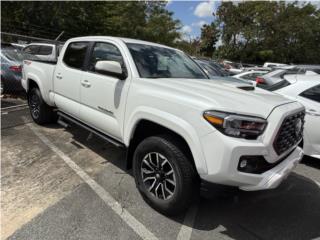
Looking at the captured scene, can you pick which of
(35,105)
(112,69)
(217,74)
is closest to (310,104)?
(112,69)

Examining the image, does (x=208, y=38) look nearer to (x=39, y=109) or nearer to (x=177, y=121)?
(x=39, y=109)

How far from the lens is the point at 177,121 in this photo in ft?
9.47

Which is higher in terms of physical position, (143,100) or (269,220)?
(143,100)

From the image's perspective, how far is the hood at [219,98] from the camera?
2711 mm

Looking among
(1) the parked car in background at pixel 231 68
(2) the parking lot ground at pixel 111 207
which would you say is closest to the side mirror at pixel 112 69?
(2) the parking lot ground at pixel 111 207

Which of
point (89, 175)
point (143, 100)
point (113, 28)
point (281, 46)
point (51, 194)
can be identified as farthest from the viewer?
point (281, 46)

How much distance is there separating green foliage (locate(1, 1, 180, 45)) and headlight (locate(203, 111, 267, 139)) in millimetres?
23053

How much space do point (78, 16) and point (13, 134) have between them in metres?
24.6

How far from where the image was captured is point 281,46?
44219 mm

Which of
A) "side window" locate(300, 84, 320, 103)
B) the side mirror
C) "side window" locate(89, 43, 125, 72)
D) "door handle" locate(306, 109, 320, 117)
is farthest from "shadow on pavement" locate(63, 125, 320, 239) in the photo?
"side window" locate(89, 43, 125, 72)

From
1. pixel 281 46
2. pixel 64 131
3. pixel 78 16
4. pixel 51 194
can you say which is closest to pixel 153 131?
pixel 51 194

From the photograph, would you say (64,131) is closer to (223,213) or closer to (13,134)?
(13,134)

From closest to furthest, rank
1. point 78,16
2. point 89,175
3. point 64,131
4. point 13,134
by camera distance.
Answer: point 89,175 → point 13,134 → point 64,131 → point 78,16

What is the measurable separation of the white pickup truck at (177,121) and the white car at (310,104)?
59.3 inches
